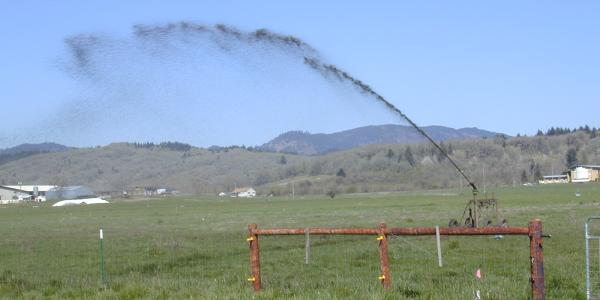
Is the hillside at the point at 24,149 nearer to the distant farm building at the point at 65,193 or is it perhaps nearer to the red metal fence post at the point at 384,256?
the distant farm building at the point at 65,193

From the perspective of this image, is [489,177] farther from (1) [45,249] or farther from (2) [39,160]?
(1) [45,249]

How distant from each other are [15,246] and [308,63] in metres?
17.2

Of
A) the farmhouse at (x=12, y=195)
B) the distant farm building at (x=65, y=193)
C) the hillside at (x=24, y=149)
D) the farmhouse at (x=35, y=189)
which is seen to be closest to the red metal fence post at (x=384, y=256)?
the hillside at (x=24, y=149)

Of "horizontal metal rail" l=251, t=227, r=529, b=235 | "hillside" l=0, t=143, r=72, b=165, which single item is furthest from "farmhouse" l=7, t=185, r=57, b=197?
"horizontal metal rail" l=251, t=227, r=529, b=235

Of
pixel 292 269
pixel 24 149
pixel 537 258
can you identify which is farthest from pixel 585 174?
pixel 537 258

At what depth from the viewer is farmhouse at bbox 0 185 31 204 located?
186 m

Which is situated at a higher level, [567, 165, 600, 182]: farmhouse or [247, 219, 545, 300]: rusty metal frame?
[247, 219, 545, 300]: rusty metal frame

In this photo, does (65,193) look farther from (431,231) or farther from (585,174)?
(431,231)

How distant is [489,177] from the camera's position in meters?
194

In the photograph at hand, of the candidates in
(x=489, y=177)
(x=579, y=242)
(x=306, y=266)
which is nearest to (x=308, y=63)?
(x=306, y=266)

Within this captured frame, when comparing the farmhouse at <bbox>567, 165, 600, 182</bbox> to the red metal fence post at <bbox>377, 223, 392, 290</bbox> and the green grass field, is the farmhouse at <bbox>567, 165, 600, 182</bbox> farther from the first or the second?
the red metal fence post at <bbox>377, 223, 392, 290</bbox>

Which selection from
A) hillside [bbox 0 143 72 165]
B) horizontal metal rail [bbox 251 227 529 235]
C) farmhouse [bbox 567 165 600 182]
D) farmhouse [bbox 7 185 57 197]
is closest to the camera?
horizontal metal rail [bbox 251 227 529 235]

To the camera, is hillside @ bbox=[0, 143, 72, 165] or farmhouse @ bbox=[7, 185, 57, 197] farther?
farmhouse @ bbox=[7, 185, 57, 197]

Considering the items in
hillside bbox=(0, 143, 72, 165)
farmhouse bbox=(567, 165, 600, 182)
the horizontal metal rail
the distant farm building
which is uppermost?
hillside bbox=(0, 143, 72, 165)
